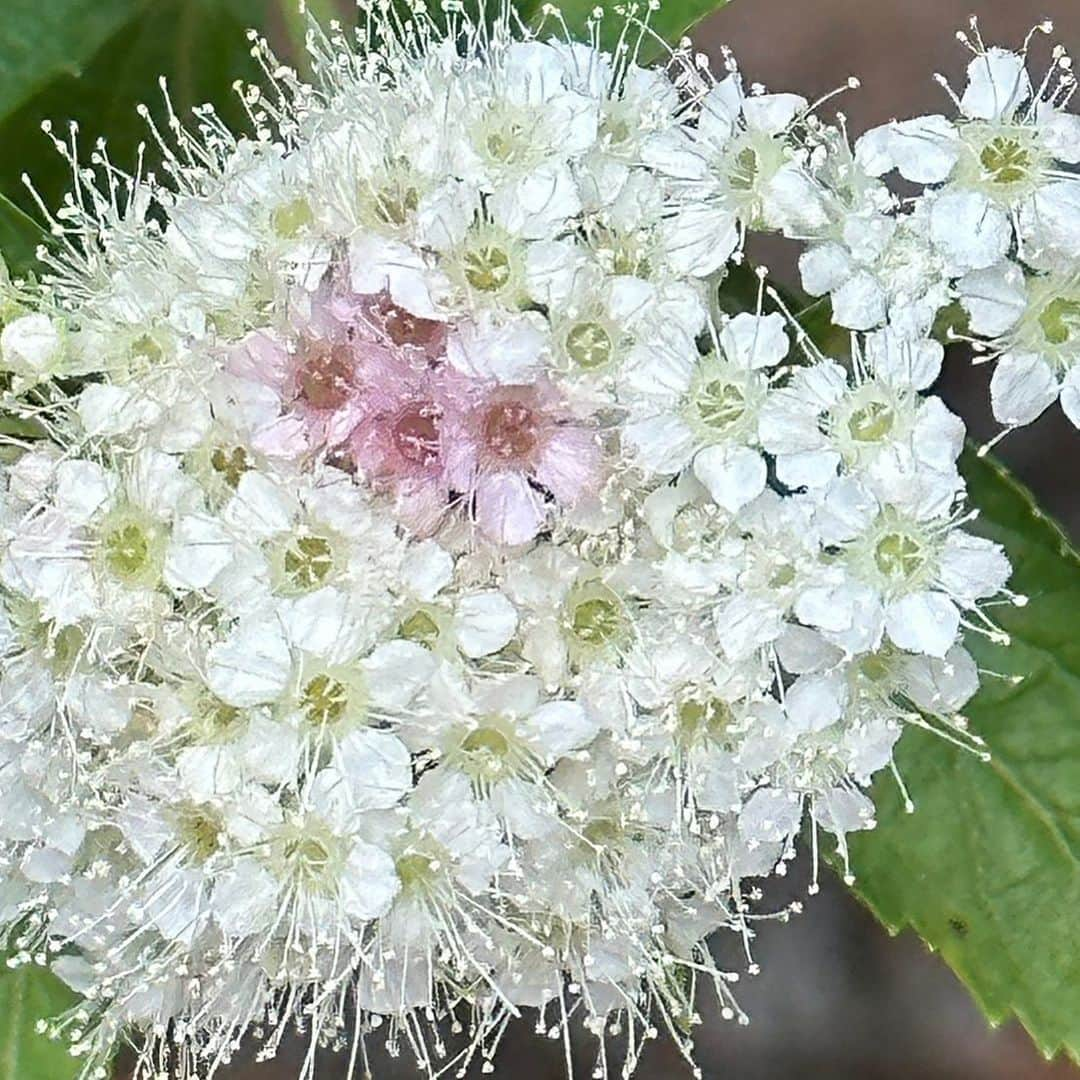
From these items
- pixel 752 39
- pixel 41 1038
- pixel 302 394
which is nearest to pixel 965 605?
pixel 302 394

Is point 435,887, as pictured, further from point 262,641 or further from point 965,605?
point 965,605

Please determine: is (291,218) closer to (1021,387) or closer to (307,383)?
(307,383)

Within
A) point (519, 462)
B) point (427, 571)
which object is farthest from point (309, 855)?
point (519, 462)

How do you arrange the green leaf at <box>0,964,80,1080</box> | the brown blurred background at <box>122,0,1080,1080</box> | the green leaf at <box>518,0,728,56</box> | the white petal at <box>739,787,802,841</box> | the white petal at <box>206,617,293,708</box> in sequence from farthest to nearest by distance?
the brown blurred background at <box>122,0,1080,1080</box>, the green leaf at <box>0,964,80,1080</box>, the green leaf at <box>518,0,728,56</box>, the white petal at <box>739,787,802,841</box>, the white petal at <box>206,617,293,708</box>

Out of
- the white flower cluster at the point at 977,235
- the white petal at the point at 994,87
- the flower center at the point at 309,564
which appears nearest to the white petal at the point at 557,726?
the flower center at the point at 309,564

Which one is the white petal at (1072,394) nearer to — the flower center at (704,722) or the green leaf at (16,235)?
the flower center at (704,722)

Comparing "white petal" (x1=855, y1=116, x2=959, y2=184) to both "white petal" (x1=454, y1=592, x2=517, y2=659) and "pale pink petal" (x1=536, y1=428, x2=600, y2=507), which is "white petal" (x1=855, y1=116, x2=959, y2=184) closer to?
"pale pink petal" (x1=536, y1=428, x2=600, y2=507)

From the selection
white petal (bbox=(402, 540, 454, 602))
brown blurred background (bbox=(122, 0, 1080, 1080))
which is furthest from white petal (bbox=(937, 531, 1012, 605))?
brown blurred background (bbox=(122, 0, 1080, 1080))
